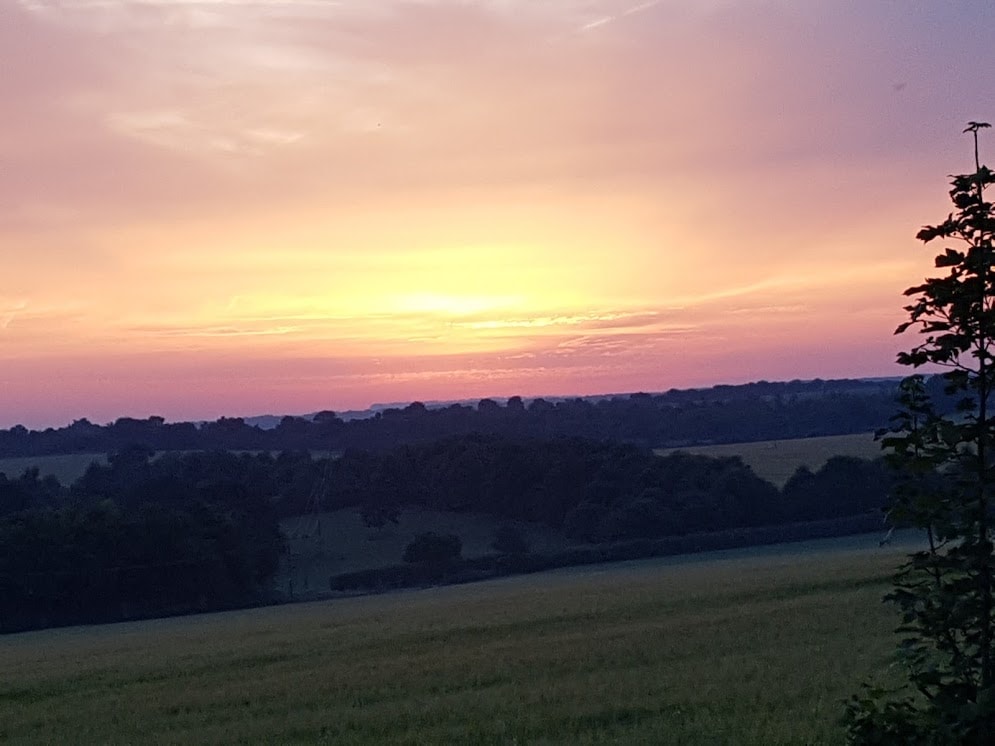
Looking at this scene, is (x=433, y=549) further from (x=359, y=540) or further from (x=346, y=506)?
(x=346, y=506)

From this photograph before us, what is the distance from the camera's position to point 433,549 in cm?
6344

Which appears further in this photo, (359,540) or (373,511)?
(373,511)

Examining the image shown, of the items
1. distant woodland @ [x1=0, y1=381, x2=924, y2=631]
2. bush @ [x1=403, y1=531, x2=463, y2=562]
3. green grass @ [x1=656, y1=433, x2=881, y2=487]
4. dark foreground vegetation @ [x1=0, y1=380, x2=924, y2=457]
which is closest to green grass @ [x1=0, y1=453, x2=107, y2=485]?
dark foreground vegetation @ [x1=0, y1=380, x2=924, y2=457]

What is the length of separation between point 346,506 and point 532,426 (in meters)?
39.3

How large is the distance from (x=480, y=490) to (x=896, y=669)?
71.9 m

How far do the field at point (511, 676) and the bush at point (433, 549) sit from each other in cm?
3102

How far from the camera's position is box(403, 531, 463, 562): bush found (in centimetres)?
6328

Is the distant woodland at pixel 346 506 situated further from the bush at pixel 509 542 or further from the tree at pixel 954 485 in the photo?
the tree at pixel 954 485

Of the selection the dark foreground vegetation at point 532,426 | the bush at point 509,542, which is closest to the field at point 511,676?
the bush at point 509,542

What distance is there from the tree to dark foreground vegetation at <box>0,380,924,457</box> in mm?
94624

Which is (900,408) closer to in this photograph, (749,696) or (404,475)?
(749,696)

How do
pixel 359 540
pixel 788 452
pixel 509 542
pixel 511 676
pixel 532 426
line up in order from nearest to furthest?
pixel 511 676
pixel 509 542
pixel 359 540
pixel 788 452
pixel 532 426

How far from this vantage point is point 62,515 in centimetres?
6078

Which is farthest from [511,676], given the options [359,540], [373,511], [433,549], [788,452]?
[788,452]
